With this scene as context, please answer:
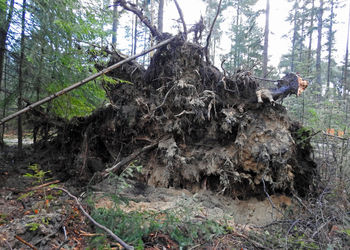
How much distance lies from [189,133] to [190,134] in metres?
0.07

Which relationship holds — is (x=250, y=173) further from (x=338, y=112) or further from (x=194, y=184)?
(x=338, y=112)

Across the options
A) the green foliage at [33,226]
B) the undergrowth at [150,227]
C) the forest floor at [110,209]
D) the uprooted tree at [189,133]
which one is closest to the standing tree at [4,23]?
the uprooted tree at [189,133]

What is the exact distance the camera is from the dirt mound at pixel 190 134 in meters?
5.05

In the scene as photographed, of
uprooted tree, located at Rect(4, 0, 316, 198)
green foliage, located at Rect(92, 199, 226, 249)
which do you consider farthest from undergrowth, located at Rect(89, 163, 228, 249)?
uprooted tree, located at Rect(4, 0, 316, 198)

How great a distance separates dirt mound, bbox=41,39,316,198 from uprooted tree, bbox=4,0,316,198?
1.0 inches

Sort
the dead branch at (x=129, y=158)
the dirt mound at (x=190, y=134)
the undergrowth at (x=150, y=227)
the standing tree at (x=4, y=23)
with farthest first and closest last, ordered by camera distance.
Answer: the dead branch at (x=129, y=158), the dirt mound at (x=190, y=134), the standing tree at (x=4, y=23), the undergrowth at (x=150, y=227)

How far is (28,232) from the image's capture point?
8.11ft

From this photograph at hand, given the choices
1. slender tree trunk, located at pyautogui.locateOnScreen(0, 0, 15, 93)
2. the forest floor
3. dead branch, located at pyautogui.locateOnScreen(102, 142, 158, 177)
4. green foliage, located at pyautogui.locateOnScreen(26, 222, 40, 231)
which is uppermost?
slender tree trunk, located at pyautogui.locateOnScreen(0, 0, 15, 93)

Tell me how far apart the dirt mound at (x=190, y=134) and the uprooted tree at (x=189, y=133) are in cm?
3

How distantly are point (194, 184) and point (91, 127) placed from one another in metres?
3.71

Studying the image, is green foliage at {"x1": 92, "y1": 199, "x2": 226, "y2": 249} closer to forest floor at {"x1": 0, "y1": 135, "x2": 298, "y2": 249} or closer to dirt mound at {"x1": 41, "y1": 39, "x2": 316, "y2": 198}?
forest floor at {"x1": 0, "y1": 135, "x2": 298, "y2": 249}

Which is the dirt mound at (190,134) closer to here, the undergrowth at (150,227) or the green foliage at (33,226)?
the undergrowth at (150,227)

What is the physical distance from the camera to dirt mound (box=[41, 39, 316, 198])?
5.05 meters

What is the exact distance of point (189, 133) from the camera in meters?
5.64
